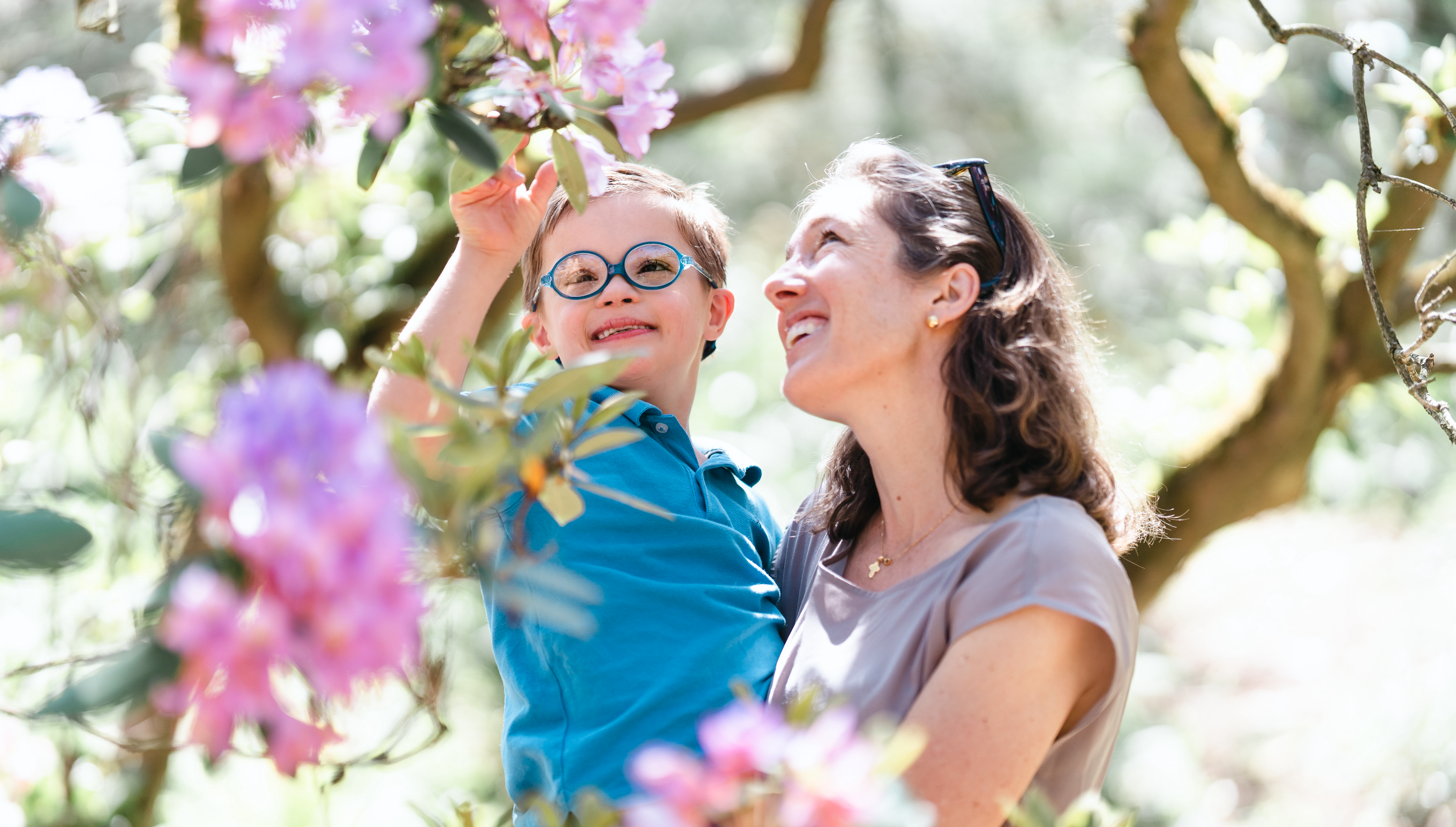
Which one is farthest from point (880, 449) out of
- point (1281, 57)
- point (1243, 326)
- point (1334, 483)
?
point (1334, 483)

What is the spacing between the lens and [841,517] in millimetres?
1691

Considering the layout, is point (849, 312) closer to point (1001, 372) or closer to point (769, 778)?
point (1001, 372)

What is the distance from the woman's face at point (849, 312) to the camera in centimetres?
151

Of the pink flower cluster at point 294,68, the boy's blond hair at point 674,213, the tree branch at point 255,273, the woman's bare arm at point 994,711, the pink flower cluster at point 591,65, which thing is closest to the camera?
the pink flower cluster at point 294,68

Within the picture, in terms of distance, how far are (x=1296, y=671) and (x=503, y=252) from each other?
25.8ft

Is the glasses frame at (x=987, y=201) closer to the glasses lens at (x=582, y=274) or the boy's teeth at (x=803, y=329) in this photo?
the boy's teeth at (x=803, y=329)

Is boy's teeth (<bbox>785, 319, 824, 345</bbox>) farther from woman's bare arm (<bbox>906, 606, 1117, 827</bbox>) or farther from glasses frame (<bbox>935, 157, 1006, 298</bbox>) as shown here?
woman's bare arm (<bbox>906, 606, 1117, 827</bbox>)

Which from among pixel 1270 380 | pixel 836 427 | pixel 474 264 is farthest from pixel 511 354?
pixel 1270 380

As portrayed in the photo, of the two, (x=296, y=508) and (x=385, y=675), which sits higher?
(x=296, y=508)

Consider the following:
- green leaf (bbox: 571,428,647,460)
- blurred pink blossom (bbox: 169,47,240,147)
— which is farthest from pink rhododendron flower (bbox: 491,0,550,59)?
green leaf (bbox: 571,428,647,460)

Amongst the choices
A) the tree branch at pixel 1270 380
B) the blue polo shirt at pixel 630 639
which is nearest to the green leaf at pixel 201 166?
the blue polo shirt at pixel 630 639

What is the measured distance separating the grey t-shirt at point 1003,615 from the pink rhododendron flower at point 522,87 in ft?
2.22

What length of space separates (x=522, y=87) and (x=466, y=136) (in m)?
0.14

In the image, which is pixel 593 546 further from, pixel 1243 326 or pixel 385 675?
pixel 1243 326
